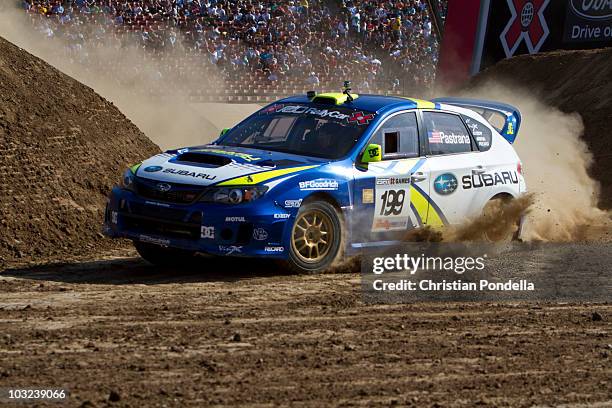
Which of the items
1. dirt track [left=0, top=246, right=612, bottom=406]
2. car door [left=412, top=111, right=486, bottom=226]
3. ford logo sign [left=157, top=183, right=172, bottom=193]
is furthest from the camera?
car door [left=412, top=111, right=486, bottom=226]

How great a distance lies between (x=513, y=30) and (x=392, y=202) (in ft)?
42.4

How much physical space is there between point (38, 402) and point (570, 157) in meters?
11.6

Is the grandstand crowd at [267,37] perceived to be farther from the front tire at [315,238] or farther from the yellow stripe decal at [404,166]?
the front tire at [315,238]

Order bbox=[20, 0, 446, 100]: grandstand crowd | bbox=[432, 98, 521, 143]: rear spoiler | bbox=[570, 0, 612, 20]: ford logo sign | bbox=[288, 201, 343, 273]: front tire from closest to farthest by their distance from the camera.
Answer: bbox=[288, 201, 343, 273]: front tire → bbox=[432, 98, 521, 143]: rear spoiler → bbox=[570, 0, 612, 20]: ford logo sign → bbox=[20, 0, 446, 100]: grandstand crowd

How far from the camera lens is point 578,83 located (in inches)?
730

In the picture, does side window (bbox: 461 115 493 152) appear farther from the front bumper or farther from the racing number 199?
the front bumper

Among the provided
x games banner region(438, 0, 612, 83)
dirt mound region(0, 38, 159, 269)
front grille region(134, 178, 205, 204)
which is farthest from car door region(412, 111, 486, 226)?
x games banner region(438, 0, 612, 83)

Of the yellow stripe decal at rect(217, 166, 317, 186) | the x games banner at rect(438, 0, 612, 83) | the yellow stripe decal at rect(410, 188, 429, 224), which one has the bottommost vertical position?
the yellow stripe decal at rect(410, 188, 429, 224)

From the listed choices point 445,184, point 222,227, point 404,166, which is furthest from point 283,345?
point 445,184

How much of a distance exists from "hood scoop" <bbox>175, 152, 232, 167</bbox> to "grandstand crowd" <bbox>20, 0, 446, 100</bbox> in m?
17.3

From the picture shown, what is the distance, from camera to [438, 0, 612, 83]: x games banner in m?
19.1

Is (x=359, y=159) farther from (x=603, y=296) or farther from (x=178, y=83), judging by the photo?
(x=178, y=83)

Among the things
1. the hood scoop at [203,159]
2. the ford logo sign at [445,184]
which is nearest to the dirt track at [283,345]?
the hood scoop at [203,159]

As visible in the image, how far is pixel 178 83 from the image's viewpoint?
26.8 m
